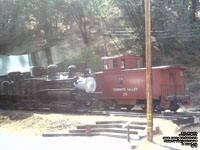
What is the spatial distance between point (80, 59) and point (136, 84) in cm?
1515

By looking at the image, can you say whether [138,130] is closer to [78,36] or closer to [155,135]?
[155,135]

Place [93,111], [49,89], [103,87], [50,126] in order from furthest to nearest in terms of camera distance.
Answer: [103,87]
[49,89]
[93,111]
[50,126]

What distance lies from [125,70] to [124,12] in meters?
14.3

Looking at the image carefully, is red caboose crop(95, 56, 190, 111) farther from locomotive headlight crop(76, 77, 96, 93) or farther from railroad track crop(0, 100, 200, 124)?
locomotive headlight crop(76, 77, 96, 93)

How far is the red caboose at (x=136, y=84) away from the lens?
1609 centimetres

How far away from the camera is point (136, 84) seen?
56.1ft

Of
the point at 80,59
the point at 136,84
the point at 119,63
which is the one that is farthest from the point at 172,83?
the point at 80,59

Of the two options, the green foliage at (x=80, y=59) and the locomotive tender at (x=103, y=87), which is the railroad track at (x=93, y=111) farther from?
the green foliage at (x=80, y=59)

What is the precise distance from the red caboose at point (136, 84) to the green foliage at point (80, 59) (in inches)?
407

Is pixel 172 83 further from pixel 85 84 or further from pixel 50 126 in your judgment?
pixel 50 126

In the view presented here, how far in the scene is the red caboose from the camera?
16.1 meters

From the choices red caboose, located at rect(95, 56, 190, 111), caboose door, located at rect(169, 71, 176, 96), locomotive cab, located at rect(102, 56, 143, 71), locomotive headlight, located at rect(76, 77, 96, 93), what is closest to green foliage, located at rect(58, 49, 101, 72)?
red caboose, located at rect(95, 56, 190, 111)

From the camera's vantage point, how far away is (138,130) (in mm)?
10398

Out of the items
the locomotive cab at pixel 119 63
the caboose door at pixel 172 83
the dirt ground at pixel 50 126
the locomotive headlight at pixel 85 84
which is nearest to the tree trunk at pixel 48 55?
the locomotive cab at pixel 119 63
